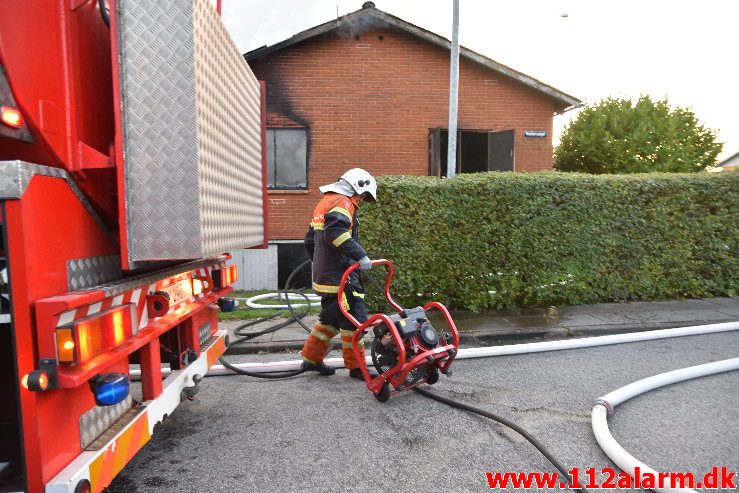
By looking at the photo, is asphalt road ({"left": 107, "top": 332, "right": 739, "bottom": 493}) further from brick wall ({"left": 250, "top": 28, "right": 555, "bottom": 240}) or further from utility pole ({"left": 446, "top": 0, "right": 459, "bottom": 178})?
brick wall ({"left": 250, "top": 28, "right": 555, "bottom": 240})

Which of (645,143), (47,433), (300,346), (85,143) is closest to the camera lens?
(47,433)

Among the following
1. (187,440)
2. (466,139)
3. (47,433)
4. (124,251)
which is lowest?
(187,440)

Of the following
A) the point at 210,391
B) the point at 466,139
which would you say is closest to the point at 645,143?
the point at 466,139

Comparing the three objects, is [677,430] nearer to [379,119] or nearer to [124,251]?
[124,251]

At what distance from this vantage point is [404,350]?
351cm

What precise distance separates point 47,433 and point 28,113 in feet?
4.25

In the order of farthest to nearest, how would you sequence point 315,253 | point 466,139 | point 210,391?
point 466,139 → point 315,253 → point 210,391

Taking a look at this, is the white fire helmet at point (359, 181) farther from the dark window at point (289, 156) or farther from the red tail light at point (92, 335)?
the dark window at point (289, 156)

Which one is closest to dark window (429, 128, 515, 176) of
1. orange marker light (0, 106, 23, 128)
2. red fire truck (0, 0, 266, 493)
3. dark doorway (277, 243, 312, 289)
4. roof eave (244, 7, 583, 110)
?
roof eave (244, 7, 583, 110)

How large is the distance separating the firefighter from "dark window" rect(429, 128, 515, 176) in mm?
6762

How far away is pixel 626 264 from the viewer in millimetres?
7379

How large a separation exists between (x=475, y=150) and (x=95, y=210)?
10.4m

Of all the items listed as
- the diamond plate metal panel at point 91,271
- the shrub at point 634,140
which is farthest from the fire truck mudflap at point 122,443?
the shrub at point 634,140

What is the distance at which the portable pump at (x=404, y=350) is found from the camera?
3619mm
